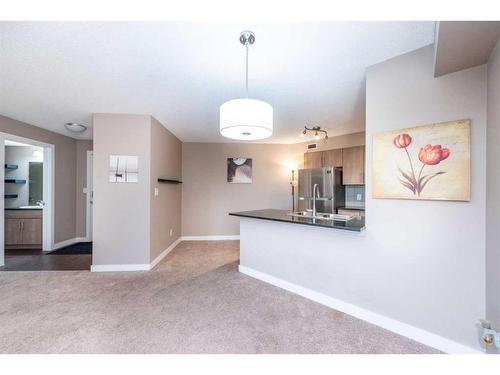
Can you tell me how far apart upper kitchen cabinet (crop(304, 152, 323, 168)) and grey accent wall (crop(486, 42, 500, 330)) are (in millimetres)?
3194

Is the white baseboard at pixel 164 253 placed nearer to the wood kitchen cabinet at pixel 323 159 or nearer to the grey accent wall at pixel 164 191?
the grey accent wall at pixel 164 191

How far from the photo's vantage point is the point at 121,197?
10.4 ft

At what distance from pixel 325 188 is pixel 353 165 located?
686 millimetres

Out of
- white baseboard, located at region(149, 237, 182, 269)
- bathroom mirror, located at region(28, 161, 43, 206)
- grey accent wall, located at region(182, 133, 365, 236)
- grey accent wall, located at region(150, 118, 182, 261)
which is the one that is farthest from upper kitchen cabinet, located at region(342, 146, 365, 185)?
bathroom mirror, located at region(28, 161, 43, 206)

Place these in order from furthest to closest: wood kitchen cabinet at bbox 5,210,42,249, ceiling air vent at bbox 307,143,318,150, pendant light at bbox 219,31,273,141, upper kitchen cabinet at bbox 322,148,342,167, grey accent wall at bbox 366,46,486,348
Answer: ceiling air vent at bbox 307,143,318,150
upper kitchen cabinet at bbox 322,148,342,167
wood kitchen cabinet at bbox 5,210,42,249
pendant light at bbox 219,31,273,141
grey accent wall at bbox 366,46,486,348

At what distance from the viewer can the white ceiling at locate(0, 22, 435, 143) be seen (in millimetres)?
1506

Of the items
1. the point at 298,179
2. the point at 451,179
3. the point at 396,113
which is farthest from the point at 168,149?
the point at 451,179

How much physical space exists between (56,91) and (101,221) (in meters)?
1.76

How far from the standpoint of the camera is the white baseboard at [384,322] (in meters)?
1.52

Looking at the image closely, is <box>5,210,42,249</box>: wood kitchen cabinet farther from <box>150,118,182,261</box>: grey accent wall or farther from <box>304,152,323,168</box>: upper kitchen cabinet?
<box>304,152,323,168</box>: upper kitchen cabinet

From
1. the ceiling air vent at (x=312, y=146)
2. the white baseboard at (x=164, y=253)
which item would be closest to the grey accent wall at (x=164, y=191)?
the white baseboard at (x=164, y=253)

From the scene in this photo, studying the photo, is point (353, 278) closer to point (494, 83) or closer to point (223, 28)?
point (494, 83)

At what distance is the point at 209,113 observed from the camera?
317 centimetres

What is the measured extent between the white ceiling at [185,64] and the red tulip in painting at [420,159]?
0.75 m
